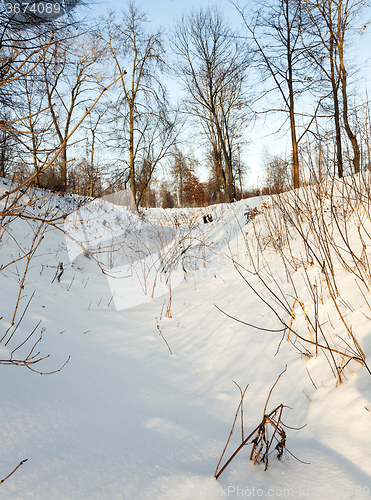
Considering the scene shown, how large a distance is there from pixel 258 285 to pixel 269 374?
1590 mm

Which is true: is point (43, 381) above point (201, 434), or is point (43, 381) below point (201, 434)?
above

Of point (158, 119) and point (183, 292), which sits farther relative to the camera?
point (158, 119)

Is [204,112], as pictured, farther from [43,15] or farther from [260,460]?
[260,460]

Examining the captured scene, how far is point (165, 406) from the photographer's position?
51.9 inches

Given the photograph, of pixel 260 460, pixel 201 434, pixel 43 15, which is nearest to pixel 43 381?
pixel 201 434

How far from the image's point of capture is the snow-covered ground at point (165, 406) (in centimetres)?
84

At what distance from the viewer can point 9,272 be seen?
104 inches

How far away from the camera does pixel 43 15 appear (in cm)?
271

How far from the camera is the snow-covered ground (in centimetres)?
84

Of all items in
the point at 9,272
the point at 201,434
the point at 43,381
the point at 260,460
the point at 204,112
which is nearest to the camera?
the point at 260,460

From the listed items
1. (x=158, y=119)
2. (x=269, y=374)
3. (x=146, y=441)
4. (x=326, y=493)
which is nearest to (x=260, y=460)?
(x=326, y=493)

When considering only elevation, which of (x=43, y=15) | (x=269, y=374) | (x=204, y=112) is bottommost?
(x=269, y=374)

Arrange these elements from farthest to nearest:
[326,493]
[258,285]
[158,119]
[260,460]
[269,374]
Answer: [158,119], [258,285], [269,374], [260,460], [326,493]

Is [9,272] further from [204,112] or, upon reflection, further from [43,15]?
[204,112]
